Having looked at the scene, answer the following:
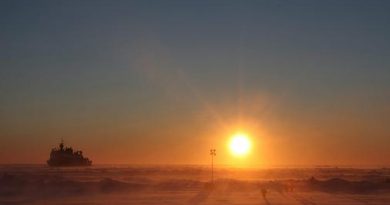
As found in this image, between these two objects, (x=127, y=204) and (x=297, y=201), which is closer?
(x=127, y=204)

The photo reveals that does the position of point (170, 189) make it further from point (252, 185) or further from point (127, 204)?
point (127, 204)

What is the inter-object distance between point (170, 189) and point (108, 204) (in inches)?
1007

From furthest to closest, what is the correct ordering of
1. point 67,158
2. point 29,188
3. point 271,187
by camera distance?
1. point 67,158
2. point 271,187
3. point 29,188

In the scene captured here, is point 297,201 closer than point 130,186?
Yes

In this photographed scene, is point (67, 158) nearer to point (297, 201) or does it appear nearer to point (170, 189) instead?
point (170, 189)

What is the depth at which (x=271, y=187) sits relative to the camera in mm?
77688

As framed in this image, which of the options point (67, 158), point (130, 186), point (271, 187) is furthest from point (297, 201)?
point (67, 158)

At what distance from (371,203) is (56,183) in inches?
1715

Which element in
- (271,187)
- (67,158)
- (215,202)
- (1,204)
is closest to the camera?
(1,204)

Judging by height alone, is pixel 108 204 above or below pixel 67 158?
below

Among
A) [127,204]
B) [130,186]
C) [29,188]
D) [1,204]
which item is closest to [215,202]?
[127,204]

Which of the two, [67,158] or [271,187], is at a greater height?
[67,158]

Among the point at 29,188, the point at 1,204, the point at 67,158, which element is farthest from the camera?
the point at 67,158

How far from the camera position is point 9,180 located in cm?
8044
